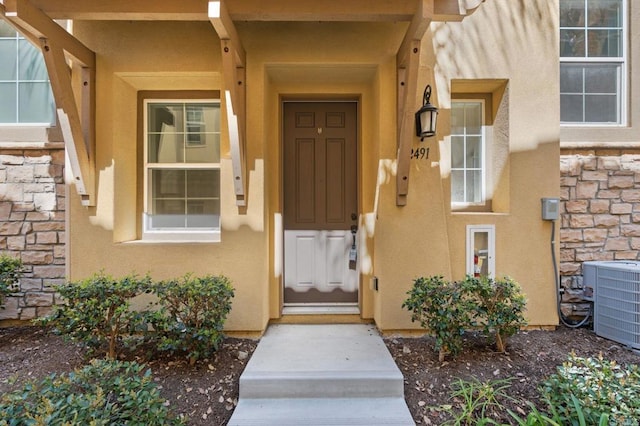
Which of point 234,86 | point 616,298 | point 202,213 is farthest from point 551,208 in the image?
point 202,213

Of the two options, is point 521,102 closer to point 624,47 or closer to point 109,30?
point 624,47

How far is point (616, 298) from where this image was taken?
317 cm

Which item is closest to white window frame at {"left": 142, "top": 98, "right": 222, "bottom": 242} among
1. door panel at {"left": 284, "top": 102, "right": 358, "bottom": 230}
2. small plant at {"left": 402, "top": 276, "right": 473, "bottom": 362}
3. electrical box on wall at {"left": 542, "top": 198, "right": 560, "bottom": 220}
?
door panel at {"left": 284, "top": 102, "right": 358, "bottom": 230}

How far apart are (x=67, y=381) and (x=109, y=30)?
10.3ft

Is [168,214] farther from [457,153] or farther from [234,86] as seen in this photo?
[457,153]

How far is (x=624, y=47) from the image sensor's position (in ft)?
12.1

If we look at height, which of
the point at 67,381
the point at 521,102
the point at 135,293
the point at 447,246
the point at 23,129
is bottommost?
the point at 67,381

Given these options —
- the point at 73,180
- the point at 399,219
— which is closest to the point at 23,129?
the point at 73,180

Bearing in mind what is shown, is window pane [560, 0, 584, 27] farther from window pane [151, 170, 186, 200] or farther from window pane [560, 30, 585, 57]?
window pane [151, 170, 186, 200]

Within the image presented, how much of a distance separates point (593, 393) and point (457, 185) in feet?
7.10

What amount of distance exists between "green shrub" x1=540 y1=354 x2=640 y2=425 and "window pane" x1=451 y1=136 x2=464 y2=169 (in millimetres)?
2059

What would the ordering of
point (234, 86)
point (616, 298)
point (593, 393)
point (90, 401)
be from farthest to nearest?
point (616, 298)
point (234, 86)
point (593, 393)
point (90, 401)

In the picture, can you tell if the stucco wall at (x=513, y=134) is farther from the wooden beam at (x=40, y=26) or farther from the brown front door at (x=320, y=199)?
the wooden beam at (x=40, y=26)

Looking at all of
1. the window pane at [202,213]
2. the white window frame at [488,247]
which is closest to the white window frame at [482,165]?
the white window frame at [488,247]
